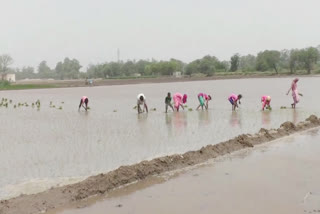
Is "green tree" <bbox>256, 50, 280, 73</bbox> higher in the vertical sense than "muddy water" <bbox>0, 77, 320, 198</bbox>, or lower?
higher

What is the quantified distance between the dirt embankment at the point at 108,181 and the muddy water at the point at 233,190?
0.85 ft

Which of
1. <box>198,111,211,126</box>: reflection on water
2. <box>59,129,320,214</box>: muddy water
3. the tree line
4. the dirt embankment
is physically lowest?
<box>198,111,211,126</box>: reflection on water

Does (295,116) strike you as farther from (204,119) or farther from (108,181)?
(108,181)

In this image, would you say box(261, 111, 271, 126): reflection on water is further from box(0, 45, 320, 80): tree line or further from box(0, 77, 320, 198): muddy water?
box(0, 45, 320, 80): tree line

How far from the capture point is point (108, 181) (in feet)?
21.6

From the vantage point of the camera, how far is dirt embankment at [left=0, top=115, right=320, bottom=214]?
5.67 meters

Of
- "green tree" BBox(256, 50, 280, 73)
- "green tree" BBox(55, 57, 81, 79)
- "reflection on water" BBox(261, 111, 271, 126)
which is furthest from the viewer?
"green tree" BBox(55, 57, 81, 79)

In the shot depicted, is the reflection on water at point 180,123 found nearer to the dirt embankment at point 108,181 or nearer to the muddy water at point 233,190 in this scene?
the dirt embankment at point 108,181

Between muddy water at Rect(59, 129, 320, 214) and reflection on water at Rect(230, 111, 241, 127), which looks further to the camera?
reflection on water at Rect(230, 111, 241, 127)

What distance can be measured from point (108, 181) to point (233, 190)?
2.03 meters

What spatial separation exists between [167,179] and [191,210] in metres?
1.54

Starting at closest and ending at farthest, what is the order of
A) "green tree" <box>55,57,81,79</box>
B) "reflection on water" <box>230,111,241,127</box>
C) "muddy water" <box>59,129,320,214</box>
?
1. "muddy water" <box>59,129,320,214</box>
2. "reflection on water" <box>230,111,241,127</box>
3. "green tree" <box>55,57,81,79</box>

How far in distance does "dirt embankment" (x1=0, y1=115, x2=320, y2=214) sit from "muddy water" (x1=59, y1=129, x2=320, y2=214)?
26 cm

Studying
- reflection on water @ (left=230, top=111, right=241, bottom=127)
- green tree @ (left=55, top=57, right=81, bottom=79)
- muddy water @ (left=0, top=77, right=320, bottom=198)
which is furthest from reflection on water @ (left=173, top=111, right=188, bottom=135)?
green tree @ (left=55, top=57, right=81, bottom=79)
